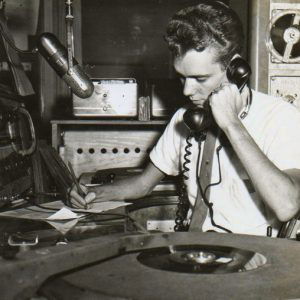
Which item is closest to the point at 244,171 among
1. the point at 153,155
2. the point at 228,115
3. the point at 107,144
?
the point at 228,115

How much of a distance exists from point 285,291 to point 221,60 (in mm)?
1127

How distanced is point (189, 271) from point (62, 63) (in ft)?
3.15

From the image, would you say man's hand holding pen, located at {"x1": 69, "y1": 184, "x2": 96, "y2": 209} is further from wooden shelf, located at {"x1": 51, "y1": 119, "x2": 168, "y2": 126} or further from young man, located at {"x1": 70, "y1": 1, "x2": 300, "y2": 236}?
wooden shelf, located at {"x1": 51, "y1": 119, "x2": 168, "y2": 126}

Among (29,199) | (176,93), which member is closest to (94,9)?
(176,93)

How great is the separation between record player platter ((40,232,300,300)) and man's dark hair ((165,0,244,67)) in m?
0.86

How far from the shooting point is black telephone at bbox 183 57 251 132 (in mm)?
1531

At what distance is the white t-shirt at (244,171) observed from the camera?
151 centimetres

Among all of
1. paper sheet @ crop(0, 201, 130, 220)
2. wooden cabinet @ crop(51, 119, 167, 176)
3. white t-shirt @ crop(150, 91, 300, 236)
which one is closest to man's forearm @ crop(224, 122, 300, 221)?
white t-shirt @ crop(150, 91, 300, 236)

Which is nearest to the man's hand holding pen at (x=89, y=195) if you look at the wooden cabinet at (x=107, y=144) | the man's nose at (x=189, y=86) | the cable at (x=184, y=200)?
the cable at (x=184, y=200)

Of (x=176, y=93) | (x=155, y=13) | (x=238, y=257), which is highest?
(x=155, y=13)

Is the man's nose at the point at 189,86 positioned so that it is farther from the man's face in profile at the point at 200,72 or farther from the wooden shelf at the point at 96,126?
the wooden shelf at the point at 96,126

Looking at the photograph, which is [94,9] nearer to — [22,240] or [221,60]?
[221,60]

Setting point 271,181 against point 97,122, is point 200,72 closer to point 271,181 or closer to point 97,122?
Result: point 271,181

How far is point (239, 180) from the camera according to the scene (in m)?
1.66
